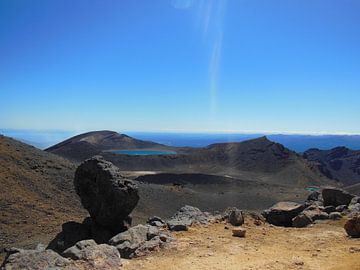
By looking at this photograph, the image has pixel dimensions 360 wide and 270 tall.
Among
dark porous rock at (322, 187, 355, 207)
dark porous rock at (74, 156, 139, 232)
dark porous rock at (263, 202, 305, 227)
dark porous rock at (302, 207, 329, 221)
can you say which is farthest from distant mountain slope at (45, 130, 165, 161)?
dark porous rock at (302, 207, 329, 221)

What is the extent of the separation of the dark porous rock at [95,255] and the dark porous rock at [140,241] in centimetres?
57

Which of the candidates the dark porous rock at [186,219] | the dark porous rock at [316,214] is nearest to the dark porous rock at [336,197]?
the dark porous rock at [316,214]

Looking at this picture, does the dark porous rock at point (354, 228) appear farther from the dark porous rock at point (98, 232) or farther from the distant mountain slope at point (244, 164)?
the distant mountain slope at point (244, 164)

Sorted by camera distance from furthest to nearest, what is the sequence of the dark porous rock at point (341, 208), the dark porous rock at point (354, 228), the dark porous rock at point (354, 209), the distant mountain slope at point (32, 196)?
the distant mountain slope at point (32, 196), the dark porous rock at point (341, 208), the dark porous rock at point (354, 209), the dark porous rock at point (354, 228)

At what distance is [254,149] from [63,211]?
271ft

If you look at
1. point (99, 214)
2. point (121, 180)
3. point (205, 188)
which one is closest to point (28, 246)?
point (99, 214)

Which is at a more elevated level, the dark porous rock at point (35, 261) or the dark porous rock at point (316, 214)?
the dark porous rock at point (35, 261)

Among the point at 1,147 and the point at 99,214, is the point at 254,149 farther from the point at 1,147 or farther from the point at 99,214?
the point at 99,214

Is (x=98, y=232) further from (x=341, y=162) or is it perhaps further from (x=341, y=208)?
(x=341, y=162)

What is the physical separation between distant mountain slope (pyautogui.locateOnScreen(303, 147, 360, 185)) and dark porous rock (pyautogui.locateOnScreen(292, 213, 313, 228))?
110524mm

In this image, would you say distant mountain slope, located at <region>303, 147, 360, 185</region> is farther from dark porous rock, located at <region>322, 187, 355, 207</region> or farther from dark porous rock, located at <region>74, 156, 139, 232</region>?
dark porous rock, located at <region>74, 156, 139, 232</region>

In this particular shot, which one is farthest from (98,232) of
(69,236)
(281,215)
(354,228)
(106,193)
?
(354,228)

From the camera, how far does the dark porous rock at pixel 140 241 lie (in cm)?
1222

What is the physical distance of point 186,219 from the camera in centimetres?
1697
